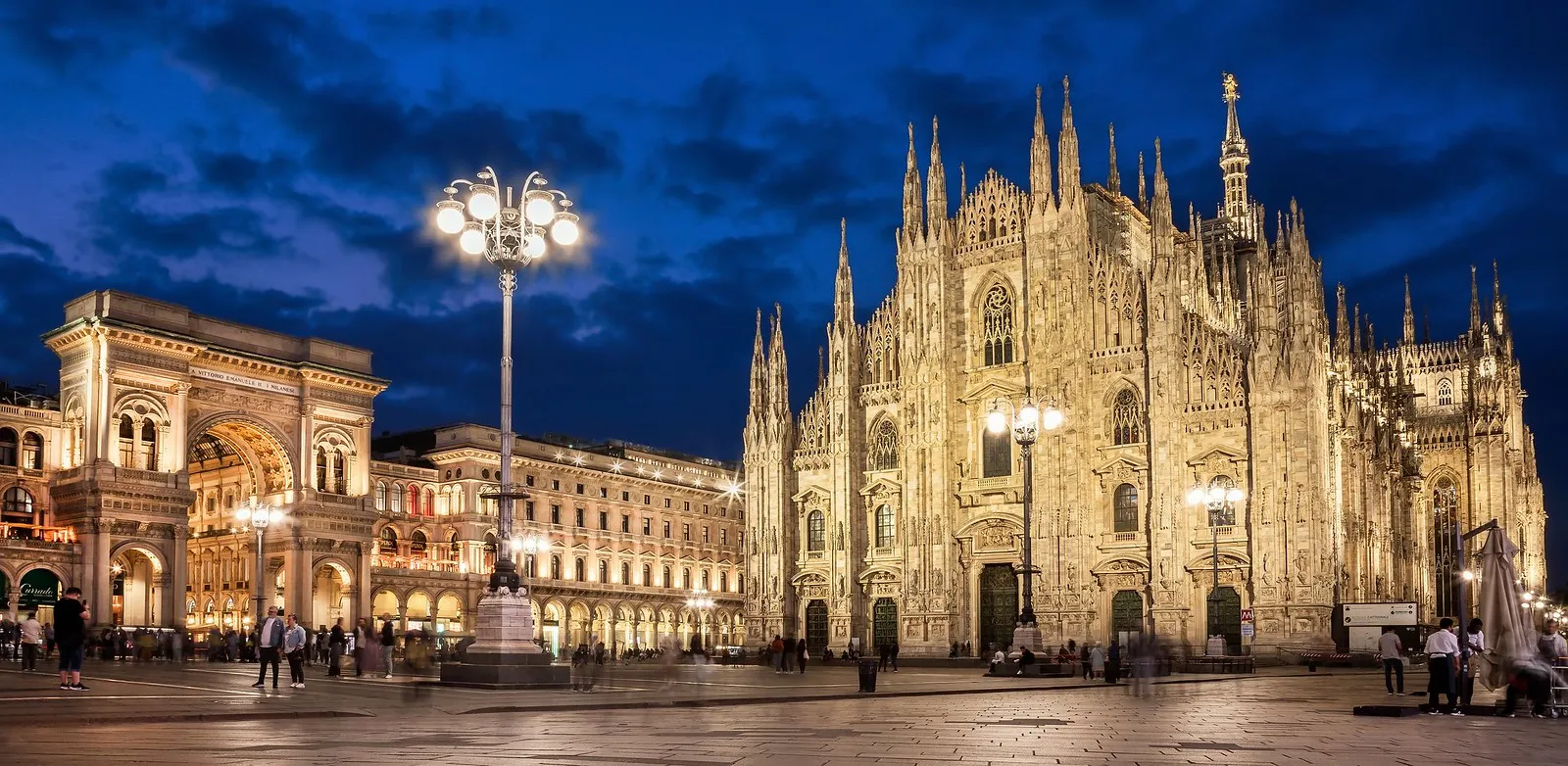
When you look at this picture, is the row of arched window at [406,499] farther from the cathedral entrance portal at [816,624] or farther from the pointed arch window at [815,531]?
the cathedral entrance portal at [816,624]

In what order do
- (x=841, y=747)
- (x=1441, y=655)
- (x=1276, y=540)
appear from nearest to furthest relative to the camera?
(x=841, y=747), (x=1441, y=655), (x=1276, y=540)

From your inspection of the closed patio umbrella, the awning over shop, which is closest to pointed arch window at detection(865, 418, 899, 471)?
the awning over shop

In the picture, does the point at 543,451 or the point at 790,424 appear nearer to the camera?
the point at 790,424

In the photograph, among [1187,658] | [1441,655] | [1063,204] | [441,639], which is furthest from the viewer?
[441,639]

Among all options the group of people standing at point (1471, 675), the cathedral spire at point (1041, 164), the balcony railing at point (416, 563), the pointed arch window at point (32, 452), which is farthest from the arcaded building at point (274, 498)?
the group of people standing at point (1471, 675)

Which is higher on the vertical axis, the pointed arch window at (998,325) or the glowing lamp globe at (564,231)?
the pointed arch window at (998,325)

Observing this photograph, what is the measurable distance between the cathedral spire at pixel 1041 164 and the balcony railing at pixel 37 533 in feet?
138

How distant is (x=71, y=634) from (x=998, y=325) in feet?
142

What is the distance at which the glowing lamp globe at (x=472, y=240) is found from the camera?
2720cm

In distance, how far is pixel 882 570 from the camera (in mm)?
60500

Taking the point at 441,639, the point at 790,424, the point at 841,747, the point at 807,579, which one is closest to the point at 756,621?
the point at 807,579

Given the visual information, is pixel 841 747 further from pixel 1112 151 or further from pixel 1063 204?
pixel 1112 151

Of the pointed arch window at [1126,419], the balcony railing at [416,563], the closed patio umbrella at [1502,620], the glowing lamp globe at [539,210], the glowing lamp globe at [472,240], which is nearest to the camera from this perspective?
the closed patio umbrella at [1502,620]

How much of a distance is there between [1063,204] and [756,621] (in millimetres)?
21809
